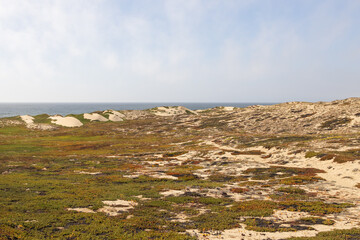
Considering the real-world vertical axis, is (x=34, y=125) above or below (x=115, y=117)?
below

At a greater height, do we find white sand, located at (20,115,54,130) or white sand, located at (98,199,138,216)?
white sand, located at (98,199,138,216)

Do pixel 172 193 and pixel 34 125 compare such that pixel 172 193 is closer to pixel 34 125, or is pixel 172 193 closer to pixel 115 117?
pixel 34 125

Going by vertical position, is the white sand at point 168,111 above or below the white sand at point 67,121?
above

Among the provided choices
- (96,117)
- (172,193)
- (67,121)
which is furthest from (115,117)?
(172,193)

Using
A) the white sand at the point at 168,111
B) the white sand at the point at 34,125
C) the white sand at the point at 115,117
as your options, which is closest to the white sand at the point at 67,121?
the white sand at the point at 34,125

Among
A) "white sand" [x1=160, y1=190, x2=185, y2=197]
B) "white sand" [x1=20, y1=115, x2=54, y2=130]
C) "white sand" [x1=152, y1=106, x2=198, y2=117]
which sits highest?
"white sand" [x1=152, y1=106, x2=198, y2=117]

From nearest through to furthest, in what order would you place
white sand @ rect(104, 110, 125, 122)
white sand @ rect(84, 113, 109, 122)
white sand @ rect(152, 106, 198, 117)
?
white sand @ rect(84, 113, 109, 122)
white sand @ rect(104, 110, 125, 122)
white sand @ rect(152, 106, 198, 117)

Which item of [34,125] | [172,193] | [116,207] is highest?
[116,207]

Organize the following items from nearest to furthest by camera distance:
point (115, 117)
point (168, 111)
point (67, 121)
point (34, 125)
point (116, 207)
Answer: point (116, 207)
point (34, 125)
point (67, 121)
point (115, 117)
point (168, 111)

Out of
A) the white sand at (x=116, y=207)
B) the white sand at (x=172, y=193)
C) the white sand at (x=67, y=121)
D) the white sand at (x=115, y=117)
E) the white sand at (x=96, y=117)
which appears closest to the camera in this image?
the white sand at (x=116, y=207)

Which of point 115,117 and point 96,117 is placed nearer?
point 96,117

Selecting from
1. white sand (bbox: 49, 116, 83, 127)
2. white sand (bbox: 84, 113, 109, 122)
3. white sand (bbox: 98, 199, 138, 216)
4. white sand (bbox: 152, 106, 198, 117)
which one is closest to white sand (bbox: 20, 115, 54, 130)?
white sand (bbox: 49, 116, 83, 127)

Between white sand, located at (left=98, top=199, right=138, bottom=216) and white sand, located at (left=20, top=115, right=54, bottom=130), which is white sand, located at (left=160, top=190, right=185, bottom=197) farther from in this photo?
white sand, located at (left=20, top=115, right=54, bottom=130)

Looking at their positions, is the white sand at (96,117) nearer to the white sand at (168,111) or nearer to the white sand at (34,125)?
the white sand at (34,125)
